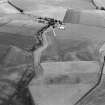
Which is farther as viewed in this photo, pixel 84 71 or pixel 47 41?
pixel 47 41

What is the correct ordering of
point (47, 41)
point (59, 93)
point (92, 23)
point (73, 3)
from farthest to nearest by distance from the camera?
point (73, 3)
point (92, 23)
point (47, 41)
point (59, 93)

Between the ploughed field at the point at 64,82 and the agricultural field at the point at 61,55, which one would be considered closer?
the ploughed field at the point at 64,82

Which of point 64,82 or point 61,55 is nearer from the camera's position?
point 64,82

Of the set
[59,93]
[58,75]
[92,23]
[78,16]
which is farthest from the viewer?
[78,16]

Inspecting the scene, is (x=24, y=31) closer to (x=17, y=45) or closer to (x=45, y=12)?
(x=17, y=45)

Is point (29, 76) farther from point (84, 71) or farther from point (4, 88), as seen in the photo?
point (84, 71)

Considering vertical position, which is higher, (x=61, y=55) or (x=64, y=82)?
(x=64, y=82)

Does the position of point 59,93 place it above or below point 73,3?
above

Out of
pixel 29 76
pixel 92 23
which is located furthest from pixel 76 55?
pixel 92 23

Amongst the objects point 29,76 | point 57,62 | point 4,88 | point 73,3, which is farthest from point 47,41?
point 73,3

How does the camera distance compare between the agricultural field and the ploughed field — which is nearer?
the ploughed field
